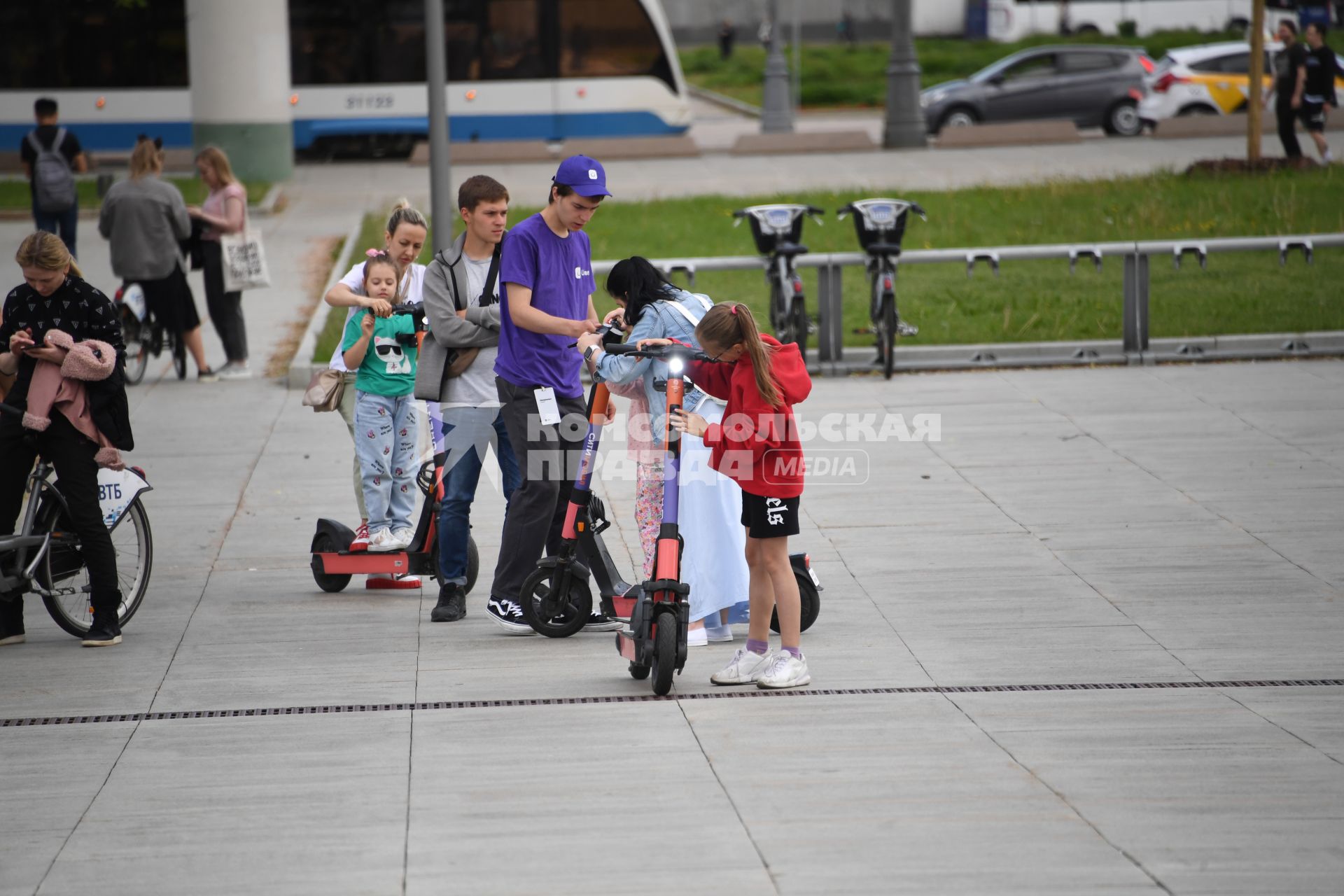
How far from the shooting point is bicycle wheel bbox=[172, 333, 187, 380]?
41.5 feet

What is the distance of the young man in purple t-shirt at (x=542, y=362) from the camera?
21.1ft

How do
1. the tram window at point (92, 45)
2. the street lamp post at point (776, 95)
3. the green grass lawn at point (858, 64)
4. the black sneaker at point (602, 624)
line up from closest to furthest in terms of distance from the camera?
1. the black sneaker at point (602, 624)
2. the tram window at point (92, 45)
3. the street lamp post at point (776, 95)
4. the green grass lawn at point (858, 64)

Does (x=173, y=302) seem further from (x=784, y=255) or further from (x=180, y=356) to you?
(x=784, y=255)

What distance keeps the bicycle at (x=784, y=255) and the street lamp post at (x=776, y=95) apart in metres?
18.6

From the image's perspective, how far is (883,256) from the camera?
12.5 metres

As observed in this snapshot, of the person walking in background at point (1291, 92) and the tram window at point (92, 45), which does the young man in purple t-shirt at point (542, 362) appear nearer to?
the person walking in background at point (1291, 92)

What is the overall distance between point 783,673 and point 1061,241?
38.6 feet

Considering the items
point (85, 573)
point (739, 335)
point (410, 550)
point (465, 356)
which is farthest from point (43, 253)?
point (739, 335)

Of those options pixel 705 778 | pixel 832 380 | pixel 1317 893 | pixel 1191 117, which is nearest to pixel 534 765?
pixel 705 778

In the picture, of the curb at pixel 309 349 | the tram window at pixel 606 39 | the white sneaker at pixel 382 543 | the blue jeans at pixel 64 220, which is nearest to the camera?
the white sneaker at pixel 382 543

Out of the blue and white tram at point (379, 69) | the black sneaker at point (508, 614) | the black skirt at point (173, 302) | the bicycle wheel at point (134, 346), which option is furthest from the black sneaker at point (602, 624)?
the blue and white tram at point (379, 69)

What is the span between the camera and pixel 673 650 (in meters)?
5.81

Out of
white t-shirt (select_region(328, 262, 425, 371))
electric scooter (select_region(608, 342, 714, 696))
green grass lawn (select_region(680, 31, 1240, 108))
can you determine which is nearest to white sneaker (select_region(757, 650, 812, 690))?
electric scooter (select_region(608, 342, 714, 696))

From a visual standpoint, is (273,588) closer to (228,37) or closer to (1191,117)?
(228,37)
